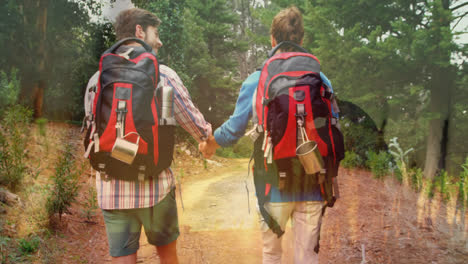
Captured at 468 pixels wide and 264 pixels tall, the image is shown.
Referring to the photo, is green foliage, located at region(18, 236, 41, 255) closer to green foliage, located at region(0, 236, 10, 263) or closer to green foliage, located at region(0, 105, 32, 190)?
green foliage, located at region(0, 236, 10, 263)

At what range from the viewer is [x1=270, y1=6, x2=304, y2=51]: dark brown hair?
5.27 ft

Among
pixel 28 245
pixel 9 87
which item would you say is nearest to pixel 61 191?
pixel 28 245

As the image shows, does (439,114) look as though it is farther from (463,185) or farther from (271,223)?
(271,223)

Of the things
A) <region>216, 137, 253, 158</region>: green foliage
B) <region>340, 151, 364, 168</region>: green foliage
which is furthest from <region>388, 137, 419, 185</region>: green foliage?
<region>216, 137, 253, 158</region>: green foliage

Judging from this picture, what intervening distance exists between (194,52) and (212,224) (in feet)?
6.40

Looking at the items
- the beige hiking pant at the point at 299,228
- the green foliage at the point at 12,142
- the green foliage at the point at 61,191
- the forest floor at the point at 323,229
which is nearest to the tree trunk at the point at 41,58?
the green foliage at the point at 12,142

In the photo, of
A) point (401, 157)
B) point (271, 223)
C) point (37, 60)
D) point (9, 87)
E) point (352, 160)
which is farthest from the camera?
point (352, 160)

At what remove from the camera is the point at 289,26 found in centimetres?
160

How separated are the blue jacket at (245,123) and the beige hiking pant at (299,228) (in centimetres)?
3

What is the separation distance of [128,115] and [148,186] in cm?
38

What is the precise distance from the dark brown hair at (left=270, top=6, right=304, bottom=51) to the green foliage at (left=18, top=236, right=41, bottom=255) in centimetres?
250

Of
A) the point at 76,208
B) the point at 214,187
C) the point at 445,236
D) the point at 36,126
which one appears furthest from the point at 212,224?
the point at 445,236

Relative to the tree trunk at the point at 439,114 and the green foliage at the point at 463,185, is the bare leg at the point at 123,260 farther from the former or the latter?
the green foliage at the point at 463,185

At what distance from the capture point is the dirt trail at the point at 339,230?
9.40 feet
